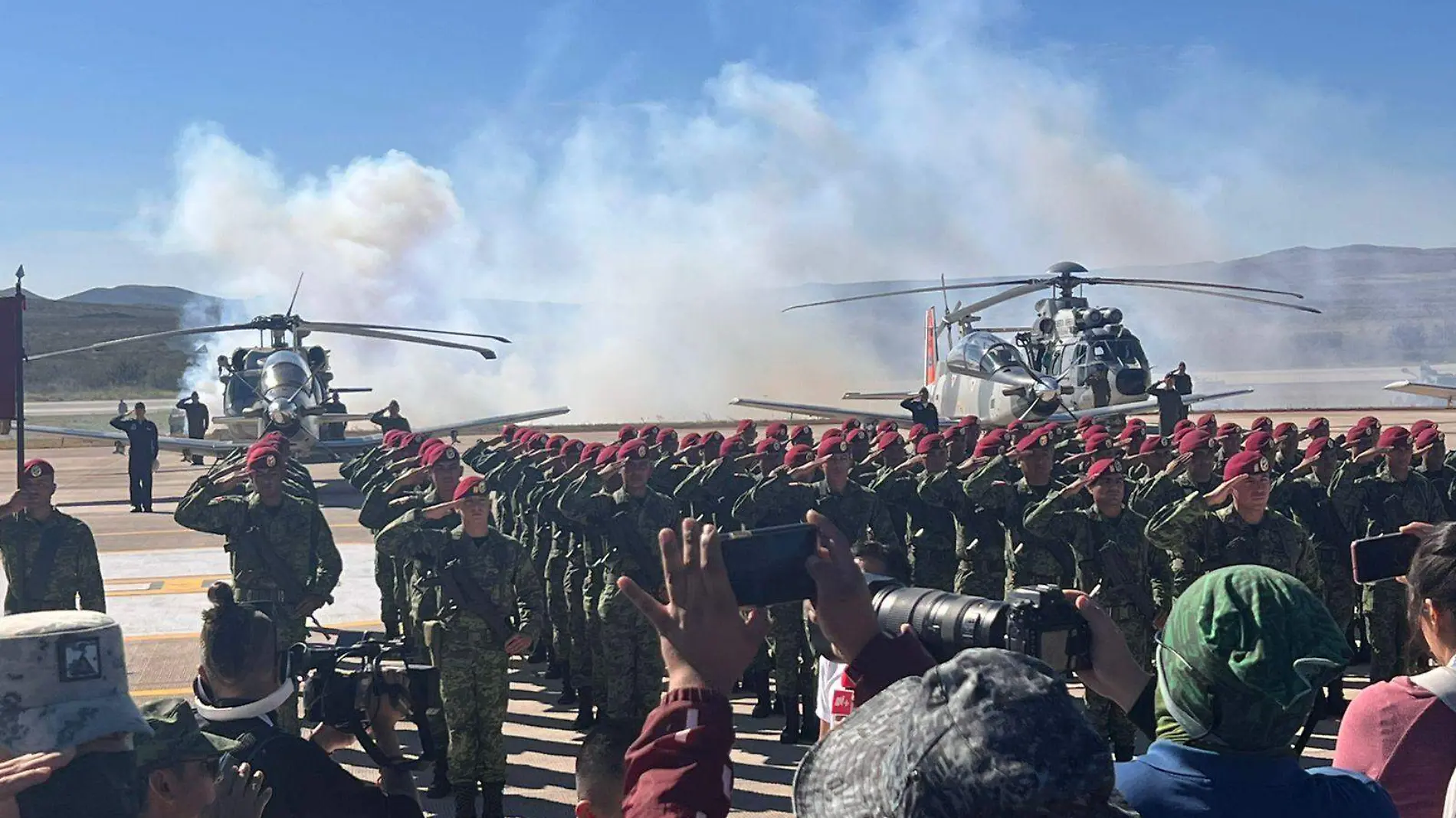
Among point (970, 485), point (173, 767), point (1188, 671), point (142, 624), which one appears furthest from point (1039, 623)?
point (142, 624)

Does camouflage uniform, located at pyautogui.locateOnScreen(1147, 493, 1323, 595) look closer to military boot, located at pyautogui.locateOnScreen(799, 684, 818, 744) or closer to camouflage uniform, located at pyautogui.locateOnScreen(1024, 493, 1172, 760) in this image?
camouflage uniform, located at pyautogui.locateOnScreen(1024, 493, 1172, 760)

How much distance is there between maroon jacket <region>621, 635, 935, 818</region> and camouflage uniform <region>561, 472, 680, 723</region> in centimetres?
443

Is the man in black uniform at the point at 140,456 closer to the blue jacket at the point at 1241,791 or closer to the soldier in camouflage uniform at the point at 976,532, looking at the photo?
the soldier in camouflage uniform at the point at 976,532

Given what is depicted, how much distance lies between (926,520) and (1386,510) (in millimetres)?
2993

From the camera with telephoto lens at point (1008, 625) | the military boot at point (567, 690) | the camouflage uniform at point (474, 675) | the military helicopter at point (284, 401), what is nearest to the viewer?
the camera with telephoto lens at point (1008, 625)

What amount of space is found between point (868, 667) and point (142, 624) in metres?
10.3

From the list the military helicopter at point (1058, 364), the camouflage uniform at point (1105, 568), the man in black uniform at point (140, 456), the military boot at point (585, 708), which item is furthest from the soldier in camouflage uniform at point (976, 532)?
the man in black uniform at point (140, 456)

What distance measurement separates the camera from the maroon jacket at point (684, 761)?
6.34 ft

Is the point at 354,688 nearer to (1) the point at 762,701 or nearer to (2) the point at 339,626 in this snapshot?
(1) the point at 762,701

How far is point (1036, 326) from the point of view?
2034 cm

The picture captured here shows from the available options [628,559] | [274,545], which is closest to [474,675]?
A: [628,559]

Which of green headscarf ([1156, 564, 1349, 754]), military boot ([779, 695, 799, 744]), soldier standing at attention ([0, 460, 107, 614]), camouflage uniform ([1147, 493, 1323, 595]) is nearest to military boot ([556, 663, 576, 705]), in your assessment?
military boot ([779, 695, 799, 744])

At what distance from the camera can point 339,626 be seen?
35.8 ft

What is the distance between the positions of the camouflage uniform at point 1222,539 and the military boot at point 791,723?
230 cm
